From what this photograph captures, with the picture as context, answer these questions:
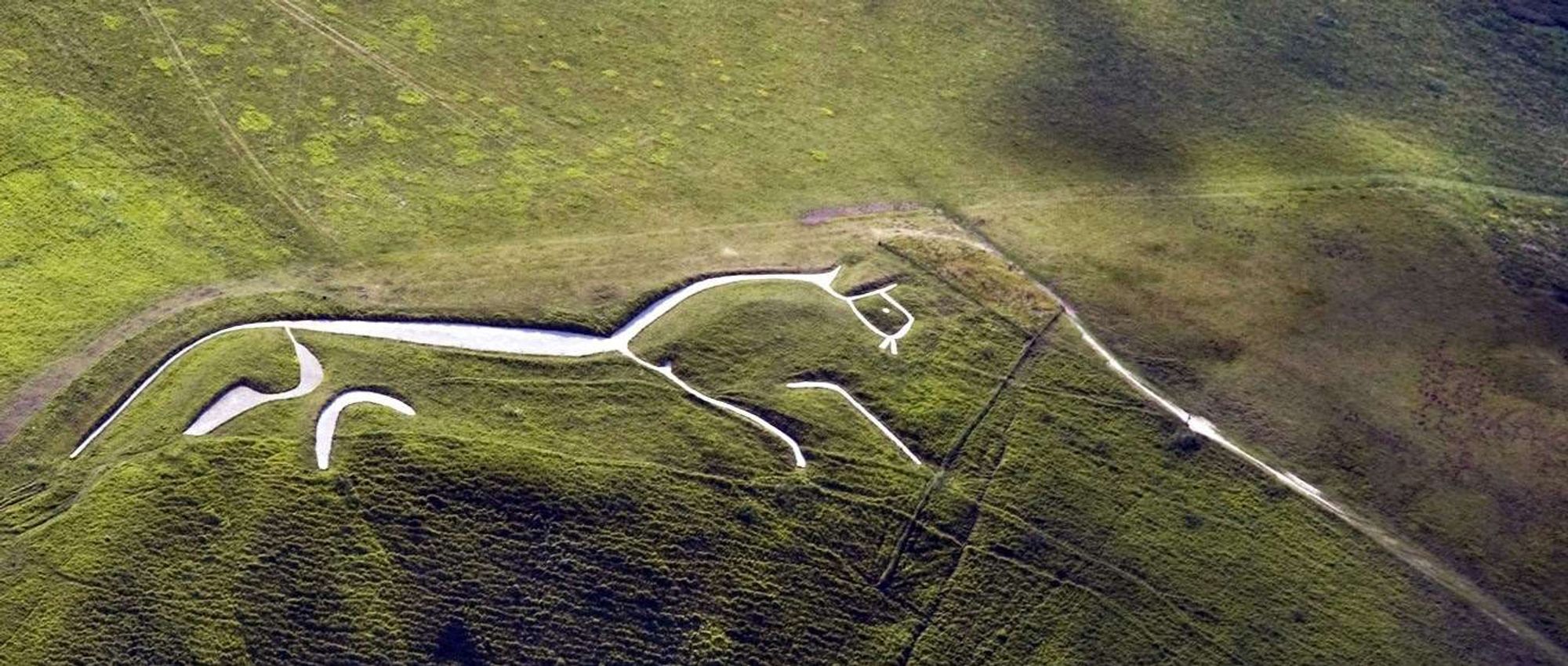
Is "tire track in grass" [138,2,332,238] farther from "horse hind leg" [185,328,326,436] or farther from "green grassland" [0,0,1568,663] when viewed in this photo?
"horse hind leg" [185,328,326,436]

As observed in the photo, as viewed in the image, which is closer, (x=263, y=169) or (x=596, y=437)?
(x=596, y=437)

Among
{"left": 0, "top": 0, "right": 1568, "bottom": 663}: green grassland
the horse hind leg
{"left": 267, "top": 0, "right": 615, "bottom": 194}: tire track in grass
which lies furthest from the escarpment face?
the horse hind leg

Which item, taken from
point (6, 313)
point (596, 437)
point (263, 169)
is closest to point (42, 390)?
point (6, 313)

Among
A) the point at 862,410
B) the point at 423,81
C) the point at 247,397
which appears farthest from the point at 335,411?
the point at 423,81

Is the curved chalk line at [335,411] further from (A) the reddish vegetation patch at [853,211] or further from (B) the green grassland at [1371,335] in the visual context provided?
(B) the green grassland at [1371,335]

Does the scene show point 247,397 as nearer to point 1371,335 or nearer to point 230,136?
point 230,136

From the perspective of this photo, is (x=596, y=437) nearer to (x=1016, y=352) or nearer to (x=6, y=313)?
(x=1016, y=352)
